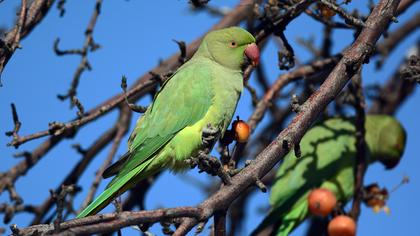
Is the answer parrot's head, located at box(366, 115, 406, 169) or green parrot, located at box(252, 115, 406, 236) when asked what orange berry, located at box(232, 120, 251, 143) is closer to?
green parrot, located at box(252, 115, 406, 236)

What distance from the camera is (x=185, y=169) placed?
322 cm

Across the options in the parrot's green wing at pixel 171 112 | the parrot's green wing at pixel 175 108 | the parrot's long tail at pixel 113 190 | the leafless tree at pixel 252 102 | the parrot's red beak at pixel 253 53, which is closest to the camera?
the leafless tree at pixel 252 102

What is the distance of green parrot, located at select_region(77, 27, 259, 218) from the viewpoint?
10.1 feet

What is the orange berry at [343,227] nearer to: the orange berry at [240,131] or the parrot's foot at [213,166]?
the orange berry at [240,131]

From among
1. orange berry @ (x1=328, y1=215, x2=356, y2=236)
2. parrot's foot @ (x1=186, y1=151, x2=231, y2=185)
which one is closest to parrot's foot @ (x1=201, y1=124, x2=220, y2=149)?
parrot's foot @ (x1=186, y1=151, x2=231, y2=185)

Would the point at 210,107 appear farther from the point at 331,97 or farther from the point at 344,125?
the point at 344,125

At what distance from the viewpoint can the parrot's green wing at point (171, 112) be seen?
3.08 metres

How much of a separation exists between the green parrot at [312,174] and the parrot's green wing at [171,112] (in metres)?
1.36

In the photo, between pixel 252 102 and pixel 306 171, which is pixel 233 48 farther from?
pixel 306 171

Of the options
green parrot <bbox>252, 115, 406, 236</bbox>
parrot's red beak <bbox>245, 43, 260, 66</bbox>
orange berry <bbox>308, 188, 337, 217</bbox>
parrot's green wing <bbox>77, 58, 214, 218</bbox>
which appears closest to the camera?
parrot's green wing <bbox>77, 58, 214, 218</bbox>

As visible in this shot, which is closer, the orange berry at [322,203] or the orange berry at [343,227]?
the orange berry at [343,227]

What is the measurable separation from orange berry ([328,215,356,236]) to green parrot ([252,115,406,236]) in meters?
0.73

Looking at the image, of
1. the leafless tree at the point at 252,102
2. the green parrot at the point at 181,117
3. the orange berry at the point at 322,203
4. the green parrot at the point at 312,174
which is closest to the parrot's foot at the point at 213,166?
the leafless tree at the point at 252,102

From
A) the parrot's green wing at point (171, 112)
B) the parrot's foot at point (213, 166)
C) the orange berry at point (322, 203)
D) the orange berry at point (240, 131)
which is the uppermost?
the parrot's green wing at point (171, 112)
